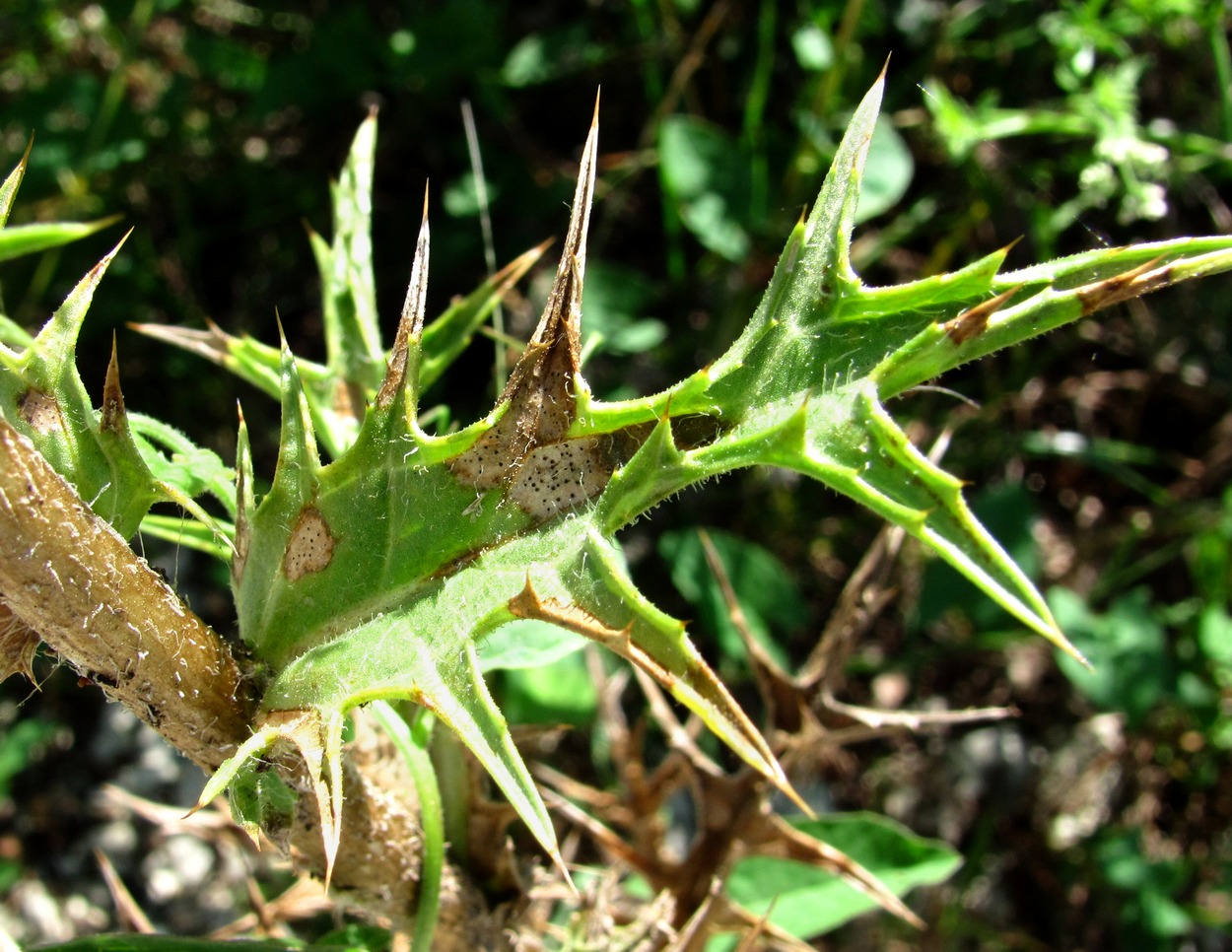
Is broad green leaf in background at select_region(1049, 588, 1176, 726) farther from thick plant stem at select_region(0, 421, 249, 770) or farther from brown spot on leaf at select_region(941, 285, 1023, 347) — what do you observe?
thick plant stem at select_region(0, 421, 249, 770)

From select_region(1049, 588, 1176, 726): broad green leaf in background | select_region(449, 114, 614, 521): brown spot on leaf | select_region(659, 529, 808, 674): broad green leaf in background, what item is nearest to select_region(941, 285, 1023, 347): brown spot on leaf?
select_region(449, 114, 614, 521): brown spot on leaf

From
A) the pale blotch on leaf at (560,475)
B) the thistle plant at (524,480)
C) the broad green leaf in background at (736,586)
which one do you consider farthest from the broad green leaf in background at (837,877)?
the pale blotch on leaf at (560,475)

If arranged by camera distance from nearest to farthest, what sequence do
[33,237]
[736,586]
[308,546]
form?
[33,237]
[308,546]
[736,586]

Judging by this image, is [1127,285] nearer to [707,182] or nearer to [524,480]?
[524,480]

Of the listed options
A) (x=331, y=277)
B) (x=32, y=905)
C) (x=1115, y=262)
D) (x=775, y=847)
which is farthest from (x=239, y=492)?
(x=32, y=905)

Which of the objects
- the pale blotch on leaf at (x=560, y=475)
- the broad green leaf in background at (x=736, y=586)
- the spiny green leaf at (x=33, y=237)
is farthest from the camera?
the broad green leaf in background at (x=736, y=586)

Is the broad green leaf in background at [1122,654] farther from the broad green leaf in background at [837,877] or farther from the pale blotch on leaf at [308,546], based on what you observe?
the pale blotch on leaf at [308,546]

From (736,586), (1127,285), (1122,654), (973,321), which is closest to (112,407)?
(973,321)
